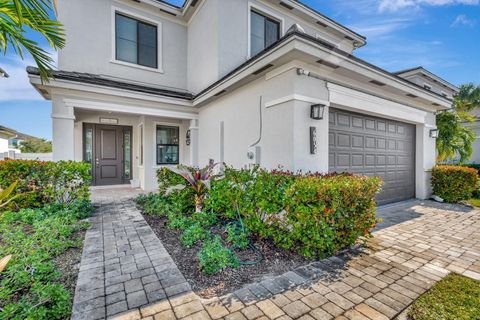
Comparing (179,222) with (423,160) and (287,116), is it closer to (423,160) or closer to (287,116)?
(287,116)

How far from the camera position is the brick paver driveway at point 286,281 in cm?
222

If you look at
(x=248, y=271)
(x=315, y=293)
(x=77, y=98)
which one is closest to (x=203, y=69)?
(x=77, y=98)

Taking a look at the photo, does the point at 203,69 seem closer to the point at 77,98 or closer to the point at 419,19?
the point at 77,98

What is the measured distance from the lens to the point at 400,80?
5953 mm

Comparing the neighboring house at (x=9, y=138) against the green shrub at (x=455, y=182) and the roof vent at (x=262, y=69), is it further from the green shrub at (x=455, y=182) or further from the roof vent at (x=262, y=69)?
the green shrub at (x=455, y=182)

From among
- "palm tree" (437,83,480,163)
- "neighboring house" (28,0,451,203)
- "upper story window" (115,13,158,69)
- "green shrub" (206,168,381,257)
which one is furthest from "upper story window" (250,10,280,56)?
"palm tree" (437,83,480,163)

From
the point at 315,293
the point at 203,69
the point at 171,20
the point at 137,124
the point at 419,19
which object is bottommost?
the point at 315,293

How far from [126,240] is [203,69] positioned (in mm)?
6445

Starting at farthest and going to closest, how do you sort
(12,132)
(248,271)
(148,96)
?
(12,132), (148,96), (248,271)

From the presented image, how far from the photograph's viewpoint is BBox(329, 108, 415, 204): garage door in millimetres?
5594

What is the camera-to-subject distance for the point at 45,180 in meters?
5.57

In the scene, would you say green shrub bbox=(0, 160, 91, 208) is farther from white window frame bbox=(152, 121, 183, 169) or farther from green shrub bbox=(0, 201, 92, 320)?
white window frame bbox=(152, 121, 183, 169)

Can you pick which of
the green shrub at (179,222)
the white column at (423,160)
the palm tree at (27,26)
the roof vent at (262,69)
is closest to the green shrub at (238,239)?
the green shrub at (179,222)

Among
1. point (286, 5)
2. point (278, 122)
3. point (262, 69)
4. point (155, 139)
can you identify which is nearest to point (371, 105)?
point (278, 122)
